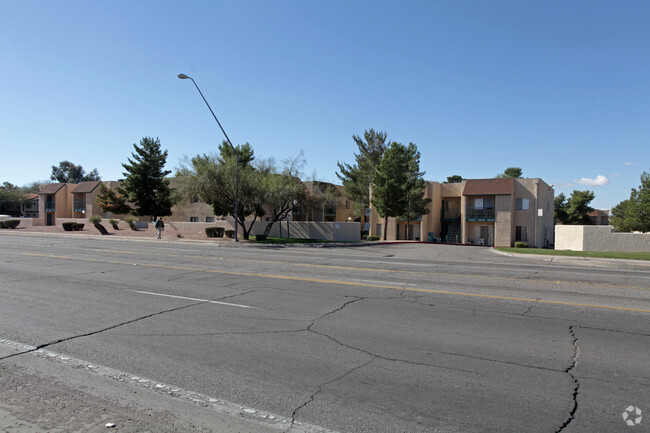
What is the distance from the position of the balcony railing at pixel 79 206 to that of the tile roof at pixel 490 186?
5626 cm

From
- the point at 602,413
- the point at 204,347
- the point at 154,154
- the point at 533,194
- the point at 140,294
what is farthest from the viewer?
the point at 154,154

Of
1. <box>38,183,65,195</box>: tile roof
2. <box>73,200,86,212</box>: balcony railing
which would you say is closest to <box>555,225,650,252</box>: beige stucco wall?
<box>73,200,86,212</box>: balcony railing

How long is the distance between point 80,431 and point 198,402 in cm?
104

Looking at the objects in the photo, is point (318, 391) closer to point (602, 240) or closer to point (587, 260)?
point (587, 260)

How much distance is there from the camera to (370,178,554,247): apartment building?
141 ft

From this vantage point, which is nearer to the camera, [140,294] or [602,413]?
[602,413]

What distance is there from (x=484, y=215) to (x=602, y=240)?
18941 mm

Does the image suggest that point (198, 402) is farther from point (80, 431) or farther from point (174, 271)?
point (174, 271)

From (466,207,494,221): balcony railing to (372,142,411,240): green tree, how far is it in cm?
739

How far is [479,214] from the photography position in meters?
44.7

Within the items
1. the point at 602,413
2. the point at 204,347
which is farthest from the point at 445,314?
the point at 204,347

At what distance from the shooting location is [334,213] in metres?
60.2

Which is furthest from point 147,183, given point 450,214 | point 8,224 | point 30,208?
point 30,208

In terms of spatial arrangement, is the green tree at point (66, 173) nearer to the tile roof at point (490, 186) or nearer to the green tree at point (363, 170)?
the green tree at point (363, 170)
